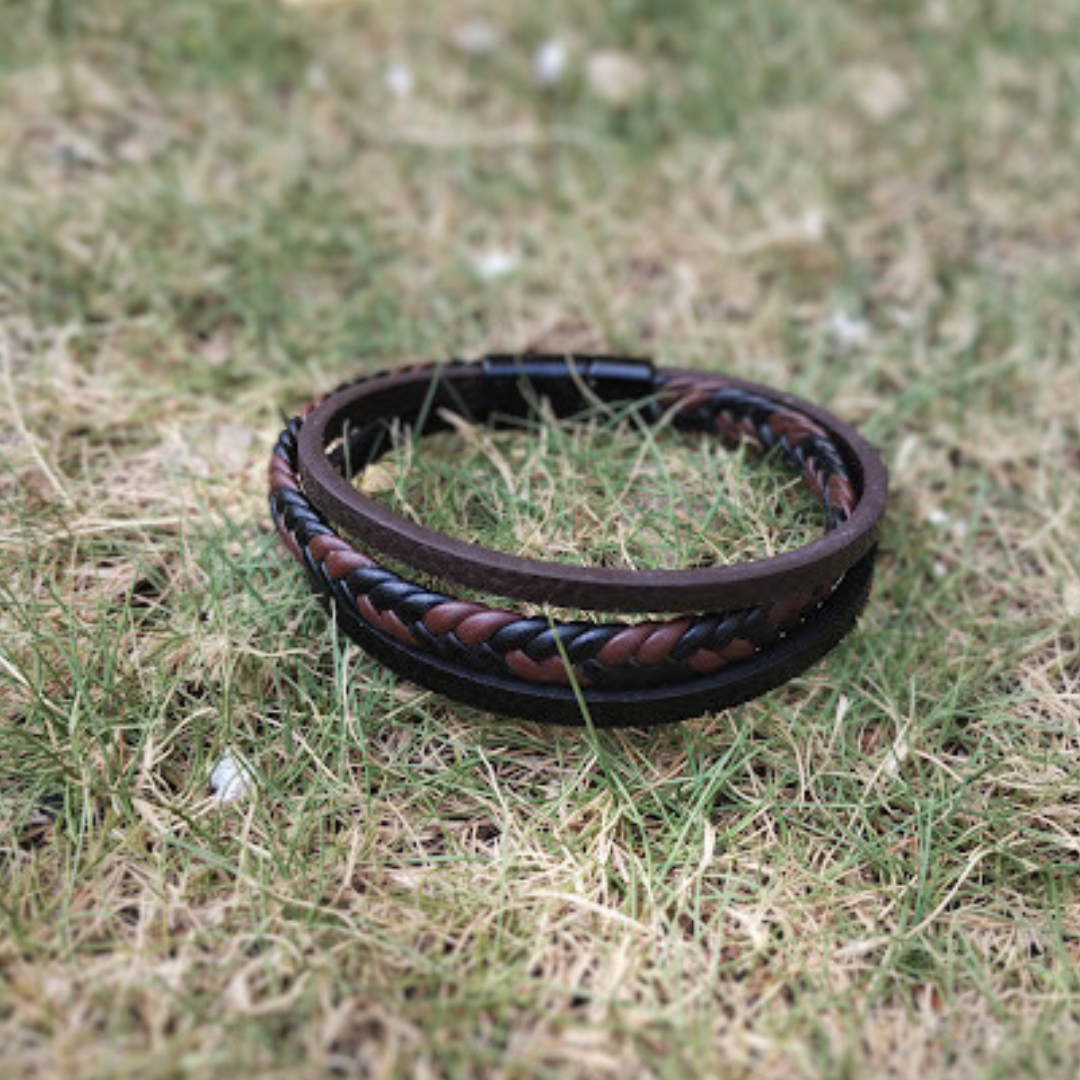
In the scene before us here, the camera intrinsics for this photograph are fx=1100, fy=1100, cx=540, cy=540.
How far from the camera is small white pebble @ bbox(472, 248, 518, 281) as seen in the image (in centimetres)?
284

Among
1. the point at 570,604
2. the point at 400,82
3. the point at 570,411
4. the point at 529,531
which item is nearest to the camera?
the point at 570,604

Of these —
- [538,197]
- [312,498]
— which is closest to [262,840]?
[312,498]

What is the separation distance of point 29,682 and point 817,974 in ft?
3.90

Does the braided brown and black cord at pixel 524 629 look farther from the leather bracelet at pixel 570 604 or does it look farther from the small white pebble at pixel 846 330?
the small white pebble at pixel 846 330

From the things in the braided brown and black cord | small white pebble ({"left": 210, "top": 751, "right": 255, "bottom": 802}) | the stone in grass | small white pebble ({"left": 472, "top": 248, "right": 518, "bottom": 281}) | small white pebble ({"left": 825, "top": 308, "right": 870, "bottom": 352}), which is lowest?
small white pebble ({"left": 210, "top": 751, "right": 255, "bottom": 802})

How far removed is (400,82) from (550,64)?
1.54 ft

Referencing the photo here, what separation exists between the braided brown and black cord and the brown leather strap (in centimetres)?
4

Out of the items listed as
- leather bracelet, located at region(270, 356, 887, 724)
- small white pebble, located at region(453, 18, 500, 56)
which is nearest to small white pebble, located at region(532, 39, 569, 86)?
small white pebble, located at region(453, 18, 500, 56)

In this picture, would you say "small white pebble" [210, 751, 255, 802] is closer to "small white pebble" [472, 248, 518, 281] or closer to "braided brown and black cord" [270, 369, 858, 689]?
"braided brown and black cord" [270, 369, 858, 689]

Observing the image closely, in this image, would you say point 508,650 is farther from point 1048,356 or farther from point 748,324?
point 1048,356

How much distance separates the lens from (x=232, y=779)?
5.35ft

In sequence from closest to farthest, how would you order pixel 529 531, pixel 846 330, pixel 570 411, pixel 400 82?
pixel 529 531 → pixel 570 411 → pixel 846 330 → pixel 400 82

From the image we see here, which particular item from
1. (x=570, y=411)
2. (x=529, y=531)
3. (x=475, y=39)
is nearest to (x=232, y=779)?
(x=529, y=531)

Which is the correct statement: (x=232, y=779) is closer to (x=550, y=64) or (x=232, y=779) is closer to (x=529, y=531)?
(x=529, y=531)
